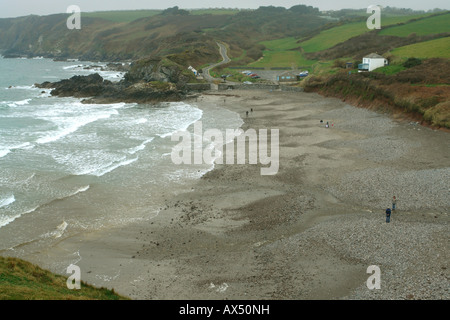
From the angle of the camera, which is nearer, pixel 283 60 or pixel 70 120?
pixel 70 120

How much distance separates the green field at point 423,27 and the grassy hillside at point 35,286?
255 feet

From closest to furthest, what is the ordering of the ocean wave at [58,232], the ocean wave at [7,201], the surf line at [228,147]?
the ocean wave at [58,232] < the ocean wave at [7,201] < the surf line at [228,147]

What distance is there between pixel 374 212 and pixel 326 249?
477cm

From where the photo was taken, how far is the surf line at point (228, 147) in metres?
29.8

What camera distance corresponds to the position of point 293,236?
1823 centimetres

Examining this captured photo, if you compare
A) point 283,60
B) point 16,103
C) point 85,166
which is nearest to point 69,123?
point 85,166

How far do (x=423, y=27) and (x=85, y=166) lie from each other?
75.8 meters

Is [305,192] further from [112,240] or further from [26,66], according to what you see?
[26,66]

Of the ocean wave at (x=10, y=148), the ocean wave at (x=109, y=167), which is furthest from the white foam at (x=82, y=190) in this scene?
the ocean wave at (x=10, y=148)

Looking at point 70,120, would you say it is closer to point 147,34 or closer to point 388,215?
point 388,215

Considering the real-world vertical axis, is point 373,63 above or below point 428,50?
below

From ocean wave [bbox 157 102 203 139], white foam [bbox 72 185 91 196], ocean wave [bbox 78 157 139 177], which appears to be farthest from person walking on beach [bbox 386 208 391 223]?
ocean wave [bbox 157 102 203 139]

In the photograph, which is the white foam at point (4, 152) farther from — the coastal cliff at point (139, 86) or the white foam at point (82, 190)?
the coastal cliff at point (139, 86)
